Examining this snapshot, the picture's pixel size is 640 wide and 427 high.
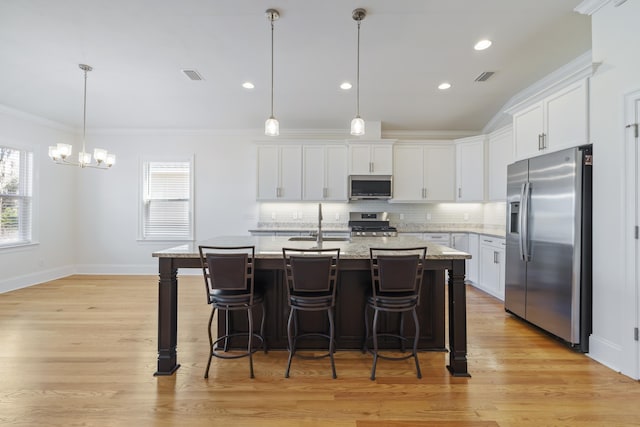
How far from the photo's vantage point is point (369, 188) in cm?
561

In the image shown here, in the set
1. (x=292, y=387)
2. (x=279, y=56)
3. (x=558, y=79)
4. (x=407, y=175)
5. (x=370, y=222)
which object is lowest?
(x=292, y=387)

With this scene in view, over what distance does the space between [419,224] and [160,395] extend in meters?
5.01

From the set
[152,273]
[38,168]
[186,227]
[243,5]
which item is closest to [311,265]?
[243,5]

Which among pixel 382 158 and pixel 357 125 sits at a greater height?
pixel 382 158

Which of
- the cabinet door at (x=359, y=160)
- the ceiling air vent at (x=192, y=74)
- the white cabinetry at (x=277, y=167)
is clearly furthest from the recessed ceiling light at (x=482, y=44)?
the ceiling air vent at (x=192, y=74)

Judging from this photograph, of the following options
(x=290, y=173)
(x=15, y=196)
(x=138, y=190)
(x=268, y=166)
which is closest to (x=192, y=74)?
(x=268, y=166)

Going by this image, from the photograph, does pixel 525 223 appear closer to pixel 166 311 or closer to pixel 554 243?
pixel 554 243

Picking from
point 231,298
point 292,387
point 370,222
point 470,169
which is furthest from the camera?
point 370,222

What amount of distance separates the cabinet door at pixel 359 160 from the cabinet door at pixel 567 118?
2.85 metres

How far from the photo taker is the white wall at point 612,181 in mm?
2414

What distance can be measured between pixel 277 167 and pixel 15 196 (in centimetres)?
426

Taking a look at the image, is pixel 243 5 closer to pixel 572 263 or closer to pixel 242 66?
pixel 242 66

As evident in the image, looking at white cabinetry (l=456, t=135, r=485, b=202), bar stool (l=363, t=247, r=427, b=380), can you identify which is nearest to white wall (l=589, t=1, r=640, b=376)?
bar stool (l=363, t=247, r=427, b=380)

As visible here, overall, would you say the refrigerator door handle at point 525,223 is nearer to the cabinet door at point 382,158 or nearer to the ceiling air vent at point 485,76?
the ceiling air vent at point 485,76
